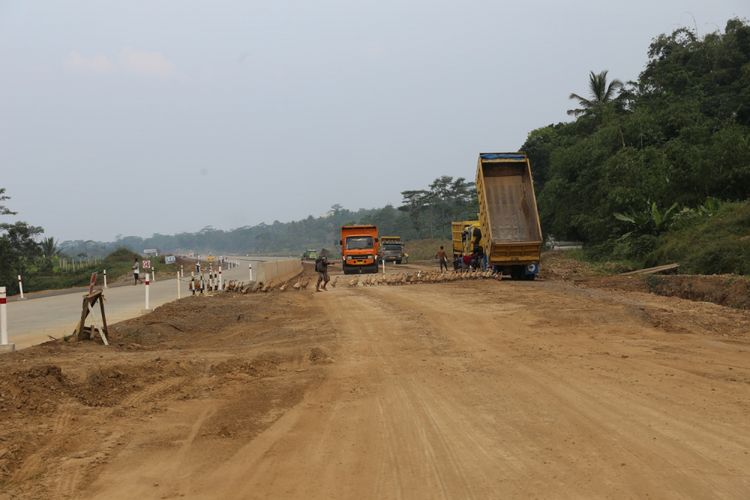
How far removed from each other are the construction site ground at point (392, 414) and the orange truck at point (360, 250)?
90.8 ft

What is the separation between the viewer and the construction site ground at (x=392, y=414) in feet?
15.2

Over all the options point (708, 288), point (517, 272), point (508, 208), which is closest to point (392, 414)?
point (708, 288)

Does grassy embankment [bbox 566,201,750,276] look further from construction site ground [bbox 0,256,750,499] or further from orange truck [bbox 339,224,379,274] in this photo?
orange truck [bbox 339,224,379,274]

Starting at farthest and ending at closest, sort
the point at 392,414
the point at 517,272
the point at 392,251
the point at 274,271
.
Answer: the point at 392,251 < the point at 274,271 < the point at 517,272 < the point at 392,414

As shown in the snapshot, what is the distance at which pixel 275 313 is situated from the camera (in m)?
16.8

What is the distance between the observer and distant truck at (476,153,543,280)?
24.7 meters

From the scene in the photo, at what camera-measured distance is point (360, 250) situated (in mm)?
40312

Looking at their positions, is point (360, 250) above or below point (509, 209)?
below

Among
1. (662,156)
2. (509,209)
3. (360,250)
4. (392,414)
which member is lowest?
(392,414)

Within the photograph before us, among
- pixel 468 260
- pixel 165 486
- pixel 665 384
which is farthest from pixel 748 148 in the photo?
pixel 165 486

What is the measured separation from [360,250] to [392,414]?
3395 centimetres

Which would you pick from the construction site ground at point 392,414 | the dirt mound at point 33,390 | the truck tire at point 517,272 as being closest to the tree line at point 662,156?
the truck tire at point 517,272

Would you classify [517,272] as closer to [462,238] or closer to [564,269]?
[564,269]

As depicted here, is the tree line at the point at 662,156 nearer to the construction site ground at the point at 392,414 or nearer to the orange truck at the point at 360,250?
the orange truck at the point at 360,250
